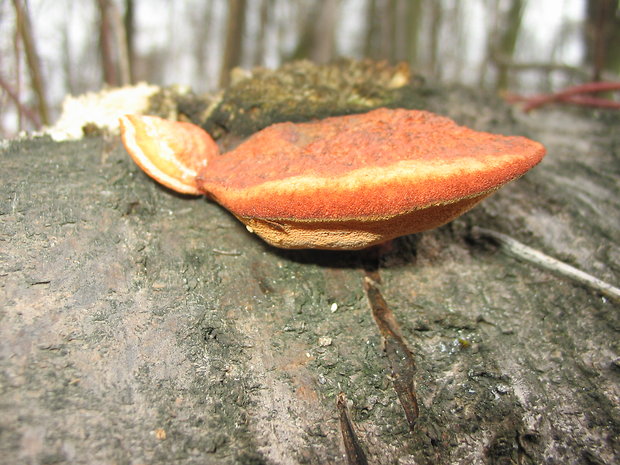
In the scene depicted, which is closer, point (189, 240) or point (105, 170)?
point (189, 240)

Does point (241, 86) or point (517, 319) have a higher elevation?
point (241, 86)

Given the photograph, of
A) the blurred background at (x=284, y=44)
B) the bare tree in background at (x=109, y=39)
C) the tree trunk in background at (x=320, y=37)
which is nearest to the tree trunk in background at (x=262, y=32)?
the blurred background at (x=284, y=44)

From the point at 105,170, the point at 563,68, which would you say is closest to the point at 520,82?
the point at 563,68

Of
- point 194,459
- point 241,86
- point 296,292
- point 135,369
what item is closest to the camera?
point 194,459

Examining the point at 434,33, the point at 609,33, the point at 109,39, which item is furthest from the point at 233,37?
the point at 434,33

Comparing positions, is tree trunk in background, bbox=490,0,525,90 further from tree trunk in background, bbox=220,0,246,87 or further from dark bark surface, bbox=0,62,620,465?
dark bark surface, bbox=0,62,620,465

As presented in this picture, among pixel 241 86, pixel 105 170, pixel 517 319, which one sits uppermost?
pixel 241 86

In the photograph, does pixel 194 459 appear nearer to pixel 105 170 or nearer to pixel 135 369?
pixel 135 369
